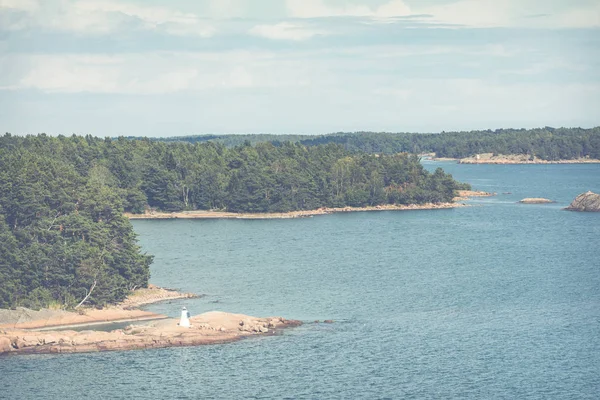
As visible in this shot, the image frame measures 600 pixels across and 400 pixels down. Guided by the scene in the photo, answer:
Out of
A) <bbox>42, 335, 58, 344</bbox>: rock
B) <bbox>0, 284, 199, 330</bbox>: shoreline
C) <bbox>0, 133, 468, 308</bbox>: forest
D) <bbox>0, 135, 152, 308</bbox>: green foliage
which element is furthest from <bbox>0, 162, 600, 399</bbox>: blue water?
Answer: <bbox>0, 133, 468, 308</bbox>: forest

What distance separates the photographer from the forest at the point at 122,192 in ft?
247

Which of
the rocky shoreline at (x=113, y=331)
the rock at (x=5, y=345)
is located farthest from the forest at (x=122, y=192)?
the rock at (x=5, y=345)

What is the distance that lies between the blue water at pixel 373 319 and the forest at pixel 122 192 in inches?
262

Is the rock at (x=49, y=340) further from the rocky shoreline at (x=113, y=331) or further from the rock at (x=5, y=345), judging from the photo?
the rock at (x=5, y=345)

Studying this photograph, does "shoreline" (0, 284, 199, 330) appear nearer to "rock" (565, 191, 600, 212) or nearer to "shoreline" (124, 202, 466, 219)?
"shoreline" (124, 202, 466, 219)

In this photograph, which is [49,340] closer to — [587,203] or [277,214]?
[277,214]

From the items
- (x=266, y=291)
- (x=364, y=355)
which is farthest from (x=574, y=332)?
(x=266, y=291)

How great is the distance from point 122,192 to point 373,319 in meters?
84.8

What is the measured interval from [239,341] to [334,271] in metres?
33.2

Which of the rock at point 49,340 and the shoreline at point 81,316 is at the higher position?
the shoreline at point 81,316

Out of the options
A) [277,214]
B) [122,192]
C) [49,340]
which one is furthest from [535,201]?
[49,340]

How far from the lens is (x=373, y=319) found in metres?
73.9

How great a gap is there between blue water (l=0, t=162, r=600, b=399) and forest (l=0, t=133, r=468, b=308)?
666cm

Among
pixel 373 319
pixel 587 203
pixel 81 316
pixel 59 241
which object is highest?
pixel 59 241
